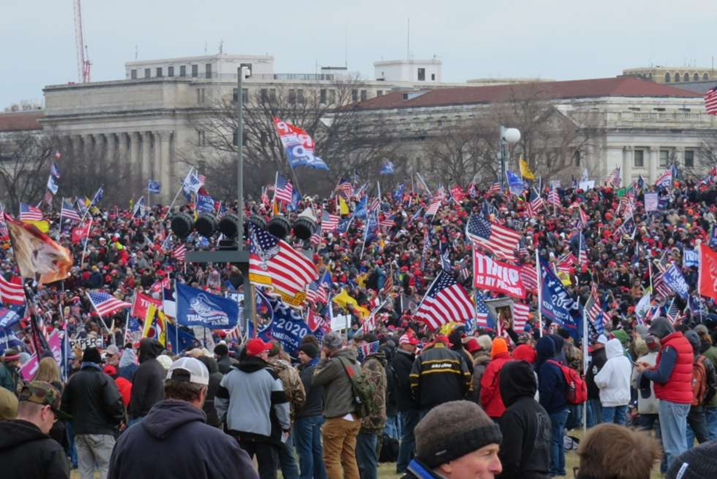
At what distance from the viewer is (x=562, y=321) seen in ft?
65.6

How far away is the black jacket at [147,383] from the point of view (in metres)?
13.3

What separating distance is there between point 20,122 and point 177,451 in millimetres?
158125

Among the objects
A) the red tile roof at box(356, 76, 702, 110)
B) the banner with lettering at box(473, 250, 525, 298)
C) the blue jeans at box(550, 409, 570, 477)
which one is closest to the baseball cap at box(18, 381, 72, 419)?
the blue jeans at box(550, 409, 570, 477)

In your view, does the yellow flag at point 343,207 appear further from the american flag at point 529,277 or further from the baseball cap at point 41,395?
the baseball cap at point 41,395

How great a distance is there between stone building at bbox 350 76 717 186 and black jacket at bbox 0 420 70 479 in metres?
108

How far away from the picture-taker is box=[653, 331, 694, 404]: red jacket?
1378 cm

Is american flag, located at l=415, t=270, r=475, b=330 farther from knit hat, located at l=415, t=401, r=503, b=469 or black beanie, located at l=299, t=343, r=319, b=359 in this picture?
knit hat, located at l=415, t=401, r=503, b=469

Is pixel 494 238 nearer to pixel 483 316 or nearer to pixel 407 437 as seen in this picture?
pixel 483 316

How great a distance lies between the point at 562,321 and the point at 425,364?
6090mm

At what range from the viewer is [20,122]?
163 m

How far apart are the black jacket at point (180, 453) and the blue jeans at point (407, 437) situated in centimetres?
723

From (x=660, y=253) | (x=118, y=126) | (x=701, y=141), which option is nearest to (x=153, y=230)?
(x=660, y=253)

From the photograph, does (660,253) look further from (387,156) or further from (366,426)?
(387,156)

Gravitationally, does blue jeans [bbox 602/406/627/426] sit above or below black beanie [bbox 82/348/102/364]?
below
